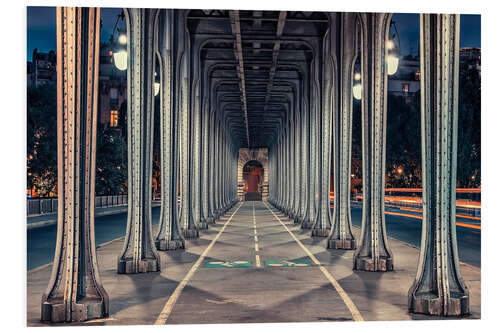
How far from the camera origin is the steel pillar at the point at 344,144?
2106 centimetres

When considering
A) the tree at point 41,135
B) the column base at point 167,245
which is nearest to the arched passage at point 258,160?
the tree at point 41,135

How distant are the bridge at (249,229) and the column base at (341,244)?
5cm

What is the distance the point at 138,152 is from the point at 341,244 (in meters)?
8.79

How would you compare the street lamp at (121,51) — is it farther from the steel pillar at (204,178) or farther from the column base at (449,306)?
the steel pillar at (204,178)

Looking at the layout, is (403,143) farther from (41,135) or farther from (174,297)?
(174,297)

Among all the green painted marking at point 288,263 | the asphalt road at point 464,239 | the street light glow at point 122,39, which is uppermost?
the street light glow at point 122,39

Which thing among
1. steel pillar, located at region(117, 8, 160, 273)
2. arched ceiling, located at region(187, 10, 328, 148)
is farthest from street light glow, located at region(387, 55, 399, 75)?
arched ceiling, located at region(187, 10, 328, 148)

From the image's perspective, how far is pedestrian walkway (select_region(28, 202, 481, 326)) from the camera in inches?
417

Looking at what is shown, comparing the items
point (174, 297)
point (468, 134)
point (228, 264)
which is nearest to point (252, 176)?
point (468, 134)

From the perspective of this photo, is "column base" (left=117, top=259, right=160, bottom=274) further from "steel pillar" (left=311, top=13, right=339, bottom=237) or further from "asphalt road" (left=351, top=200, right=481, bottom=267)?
"steel pillar" (left=311, top=13, right=339, bottom=237)

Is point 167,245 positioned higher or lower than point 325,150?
lower

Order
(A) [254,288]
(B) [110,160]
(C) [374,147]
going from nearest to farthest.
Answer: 1. (A) [254,288]
2. (C) [374,147]
3. (B) [110,160]

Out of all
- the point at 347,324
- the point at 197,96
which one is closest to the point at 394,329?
the point at 347,324

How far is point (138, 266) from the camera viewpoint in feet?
51.9
